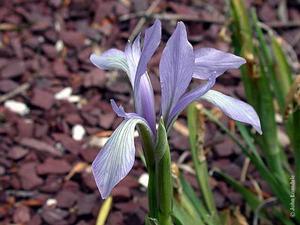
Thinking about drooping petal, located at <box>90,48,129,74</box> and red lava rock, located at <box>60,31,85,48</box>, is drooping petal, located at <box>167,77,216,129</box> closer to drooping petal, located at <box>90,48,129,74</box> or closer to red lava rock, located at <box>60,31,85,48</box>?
drooping petal, located at <box>90,48,129,74</box>

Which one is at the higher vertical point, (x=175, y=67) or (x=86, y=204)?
(x=175, y=67)

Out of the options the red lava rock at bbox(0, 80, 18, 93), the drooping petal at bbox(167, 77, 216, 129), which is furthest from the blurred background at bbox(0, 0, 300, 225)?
the drooping petal at bbox(167, 77, 216, 129)

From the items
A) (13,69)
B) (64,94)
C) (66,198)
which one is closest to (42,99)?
(64,94)

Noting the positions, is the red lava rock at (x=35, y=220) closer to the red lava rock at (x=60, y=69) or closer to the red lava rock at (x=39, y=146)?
the red lava rock at (x=39, y=146)

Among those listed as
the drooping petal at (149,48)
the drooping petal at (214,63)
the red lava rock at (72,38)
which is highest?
the drooping petal at (149,48)

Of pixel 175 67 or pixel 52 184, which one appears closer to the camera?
pixel 175 67

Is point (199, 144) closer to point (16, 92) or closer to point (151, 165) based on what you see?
point (151, 165)

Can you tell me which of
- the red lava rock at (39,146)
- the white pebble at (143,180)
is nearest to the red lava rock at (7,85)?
the red lava rock at (39,146)

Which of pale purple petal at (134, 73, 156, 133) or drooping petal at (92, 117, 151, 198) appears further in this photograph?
pale purple petal at (134, 73, 156, 133)
